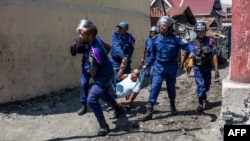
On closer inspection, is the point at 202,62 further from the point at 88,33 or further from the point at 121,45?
the point at 88,33

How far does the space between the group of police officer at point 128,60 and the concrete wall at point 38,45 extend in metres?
1.63

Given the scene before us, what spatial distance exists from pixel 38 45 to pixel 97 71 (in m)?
2.87

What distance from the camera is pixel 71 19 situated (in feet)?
28.9

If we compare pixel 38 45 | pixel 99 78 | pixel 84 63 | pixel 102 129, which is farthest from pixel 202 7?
pixel 102 129

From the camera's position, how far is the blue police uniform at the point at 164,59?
19.5 ft

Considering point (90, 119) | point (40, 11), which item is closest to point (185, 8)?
point (40, 11)

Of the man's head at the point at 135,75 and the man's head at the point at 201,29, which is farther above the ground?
the man's head at the point at 201,29

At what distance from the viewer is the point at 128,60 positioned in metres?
6.71

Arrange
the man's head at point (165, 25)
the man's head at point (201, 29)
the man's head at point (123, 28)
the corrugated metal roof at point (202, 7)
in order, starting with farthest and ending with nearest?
the corrugated metal roof at point (202, 7) → the man's head at point (123, 28) → the man's head at point (201, 29) → the man's head at point (165, 25)

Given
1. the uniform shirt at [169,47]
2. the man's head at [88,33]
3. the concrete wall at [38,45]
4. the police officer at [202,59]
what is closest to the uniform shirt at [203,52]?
the police officer at [202,59]

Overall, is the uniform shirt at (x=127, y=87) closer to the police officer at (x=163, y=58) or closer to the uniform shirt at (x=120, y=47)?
the police officer at (x=163, y=58)

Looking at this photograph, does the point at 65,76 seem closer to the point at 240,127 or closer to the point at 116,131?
the point at 116,131

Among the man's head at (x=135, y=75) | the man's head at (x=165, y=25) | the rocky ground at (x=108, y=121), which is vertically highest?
the man's head at (x=165, y=25)

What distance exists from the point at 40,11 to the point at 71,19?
1.15m
